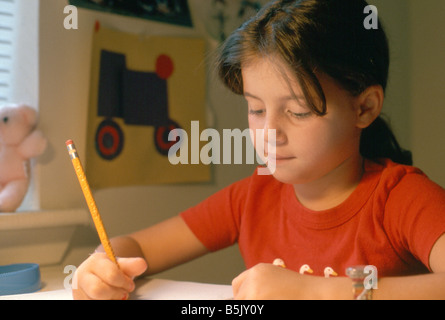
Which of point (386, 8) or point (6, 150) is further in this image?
point (386, 8)

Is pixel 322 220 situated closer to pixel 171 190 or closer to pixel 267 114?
pixel 267 114

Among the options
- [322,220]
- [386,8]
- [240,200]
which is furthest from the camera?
[386,8]

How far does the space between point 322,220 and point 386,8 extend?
786mm

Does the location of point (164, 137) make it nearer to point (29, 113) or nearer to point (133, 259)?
point (29, 113)

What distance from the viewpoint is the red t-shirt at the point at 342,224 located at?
58 centimetres

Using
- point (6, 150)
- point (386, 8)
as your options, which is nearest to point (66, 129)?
point (6, 150)

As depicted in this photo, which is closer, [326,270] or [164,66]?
[326,270]

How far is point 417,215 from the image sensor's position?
1.87 feet

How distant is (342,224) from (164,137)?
1.33 feet

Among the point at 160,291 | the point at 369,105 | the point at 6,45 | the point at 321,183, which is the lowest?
the point at 160,291

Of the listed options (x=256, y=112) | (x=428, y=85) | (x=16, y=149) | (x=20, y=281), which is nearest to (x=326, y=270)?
(x=256, y=112)

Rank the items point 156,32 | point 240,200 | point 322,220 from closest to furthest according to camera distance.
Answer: point 322,220 < point 240,200 < point 156,32

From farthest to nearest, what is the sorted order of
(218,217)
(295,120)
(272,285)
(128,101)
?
(128,101) < (218,217) < (295,120) < (272,285)
